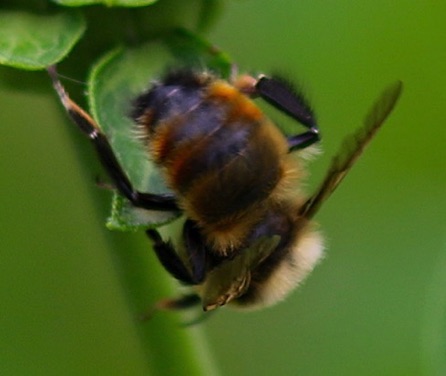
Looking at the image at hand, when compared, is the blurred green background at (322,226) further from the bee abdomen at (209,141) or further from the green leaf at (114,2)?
the green leaf at (114,2)

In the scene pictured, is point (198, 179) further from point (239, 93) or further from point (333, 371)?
point (333, 371)

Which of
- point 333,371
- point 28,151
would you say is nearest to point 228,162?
point 333,371

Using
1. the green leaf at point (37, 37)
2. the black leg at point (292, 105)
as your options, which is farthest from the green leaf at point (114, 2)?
the black leg at point (292, 105)

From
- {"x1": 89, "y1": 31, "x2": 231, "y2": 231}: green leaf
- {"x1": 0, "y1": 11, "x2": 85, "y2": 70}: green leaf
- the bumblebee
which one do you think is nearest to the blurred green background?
the bumblebee

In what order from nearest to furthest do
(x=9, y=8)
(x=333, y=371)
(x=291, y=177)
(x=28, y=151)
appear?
1. (x=9, y=8)
2. (x=291, y=177)
3. (x=333, y=371)
4. (x=28, y=151)

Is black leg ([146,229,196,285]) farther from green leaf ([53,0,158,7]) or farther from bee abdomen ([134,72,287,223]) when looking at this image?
green leaf ([53,0,158,7])
